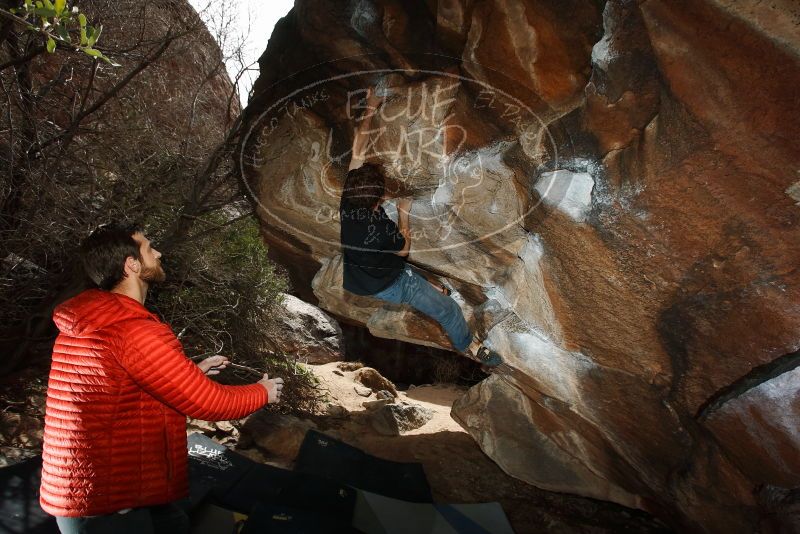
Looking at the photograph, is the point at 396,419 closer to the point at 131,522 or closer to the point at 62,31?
the point at 131,522

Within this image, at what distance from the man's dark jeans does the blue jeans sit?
229cm

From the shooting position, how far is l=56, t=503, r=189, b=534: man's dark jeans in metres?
1.65

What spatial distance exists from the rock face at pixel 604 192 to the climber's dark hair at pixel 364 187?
0.16 metres

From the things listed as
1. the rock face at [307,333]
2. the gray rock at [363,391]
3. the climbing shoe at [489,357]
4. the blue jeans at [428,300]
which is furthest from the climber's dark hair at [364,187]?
the gray rock at [363,391]

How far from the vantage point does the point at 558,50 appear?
8.27 ft

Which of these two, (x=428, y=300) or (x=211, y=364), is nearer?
(x=211, y=364)

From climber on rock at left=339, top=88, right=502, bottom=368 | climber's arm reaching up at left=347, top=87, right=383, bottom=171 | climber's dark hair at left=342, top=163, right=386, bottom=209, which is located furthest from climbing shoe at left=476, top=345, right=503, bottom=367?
climber's arm reaching up at left=347, top=87, right=383, bottom=171

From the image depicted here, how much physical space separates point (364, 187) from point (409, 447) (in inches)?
137

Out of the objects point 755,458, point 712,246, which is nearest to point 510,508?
point 755,458

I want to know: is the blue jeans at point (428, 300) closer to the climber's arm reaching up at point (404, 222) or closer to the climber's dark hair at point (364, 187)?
the climber's arm reaching up at point (404, 222)

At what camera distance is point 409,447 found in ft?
17.9

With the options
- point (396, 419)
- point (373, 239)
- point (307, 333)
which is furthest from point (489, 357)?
point (307, 333)

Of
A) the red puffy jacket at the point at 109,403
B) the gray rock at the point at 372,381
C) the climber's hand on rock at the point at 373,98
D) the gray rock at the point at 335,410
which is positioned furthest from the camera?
the gray rock at the point at 372,381

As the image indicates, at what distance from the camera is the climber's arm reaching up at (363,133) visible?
349 cm
